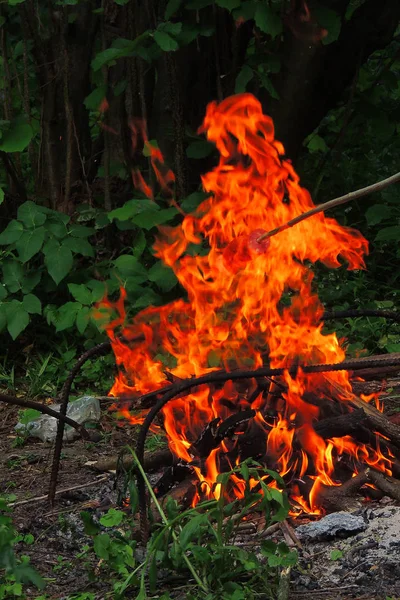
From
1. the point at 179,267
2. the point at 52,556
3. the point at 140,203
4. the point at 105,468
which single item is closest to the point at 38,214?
the point at 140,203

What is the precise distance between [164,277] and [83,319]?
1.62 feet

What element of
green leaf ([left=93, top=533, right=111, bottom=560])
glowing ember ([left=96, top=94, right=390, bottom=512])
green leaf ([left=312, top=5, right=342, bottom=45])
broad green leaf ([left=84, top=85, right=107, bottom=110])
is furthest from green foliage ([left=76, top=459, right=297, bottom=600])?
broad green leaf ([left=84, top=85, right=107, bottom=110])

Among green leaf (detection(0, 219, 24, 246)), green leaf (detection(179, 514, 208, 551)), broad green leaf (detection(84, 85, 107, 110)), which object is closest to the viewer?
green leaf (detection(179, 514, 208, 551))

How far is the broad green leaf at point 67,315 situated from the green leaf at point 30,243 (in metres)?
0.34

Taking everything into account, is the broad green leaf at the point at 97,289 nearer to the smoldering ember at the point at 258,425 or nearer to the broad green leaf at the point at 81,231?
the broad green leaf at the point at 81,231

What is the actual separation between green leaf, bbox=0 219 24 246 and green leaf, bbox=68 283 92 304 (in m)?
0.40

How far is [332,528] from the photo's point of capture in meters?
3.08

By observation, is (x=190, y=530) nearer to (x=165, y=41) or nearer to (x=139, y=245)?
(x=165, y=41)

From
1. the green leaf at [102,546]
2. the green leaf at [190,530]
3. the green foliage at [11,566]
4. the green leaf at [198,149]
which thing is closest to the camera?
the green foliage at [11,566]

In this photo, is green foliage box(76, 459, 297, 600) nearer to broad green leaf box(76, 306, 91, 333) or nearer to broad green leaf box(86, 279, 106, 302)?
broad green leaf box(76, 306, 91, 333)

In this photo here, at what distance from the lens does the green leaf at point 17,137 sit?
539 cm

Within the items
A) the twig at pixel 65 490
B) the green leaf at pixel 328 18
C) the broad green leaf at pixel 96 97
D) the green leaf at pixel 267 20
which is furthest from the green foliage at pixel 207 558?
the broad green leaf at pixel 96 97

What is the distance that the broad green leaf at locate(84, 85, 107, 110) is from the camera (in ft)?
18.8

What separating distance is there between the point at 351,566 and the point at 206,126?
3.27m
